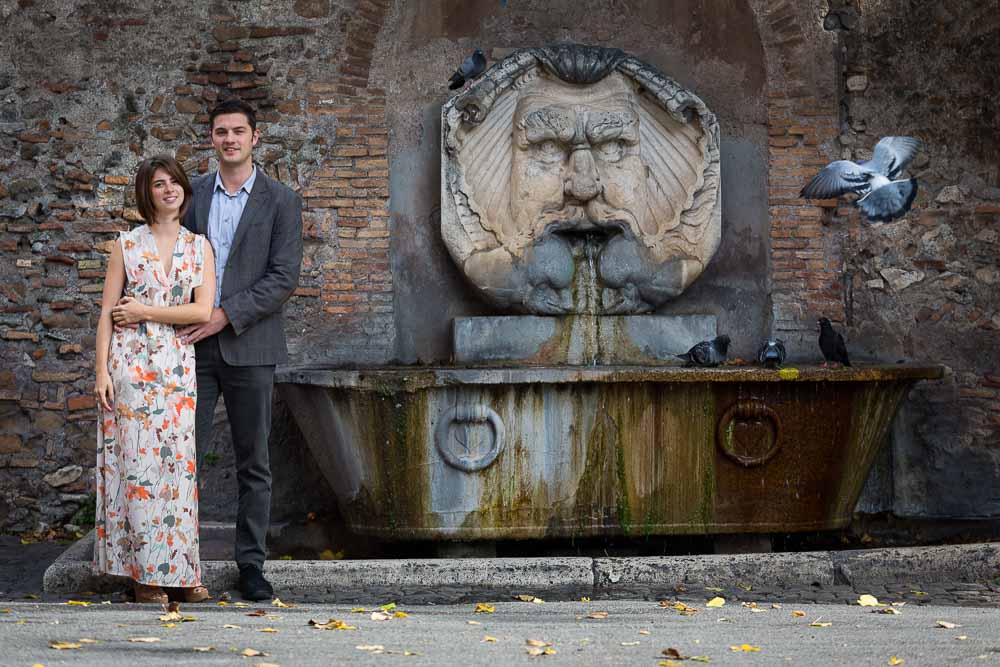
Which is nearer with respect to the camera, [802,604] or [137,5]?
[802,604]

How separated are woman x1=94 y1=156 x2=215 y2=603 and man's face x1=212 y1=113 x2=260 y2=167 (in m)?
0.22

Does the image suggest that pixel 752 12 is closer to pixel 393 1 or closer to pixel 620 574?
pixel 393 1

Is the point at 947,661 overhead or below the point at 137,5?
below

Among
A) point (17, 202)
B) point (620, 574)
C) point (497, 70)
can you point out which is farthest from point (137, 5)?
point (620, 574)

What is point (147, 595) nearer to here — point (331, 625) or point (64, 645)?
point (331, 625)

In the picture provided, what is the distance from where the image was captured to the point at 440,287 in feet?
23.7

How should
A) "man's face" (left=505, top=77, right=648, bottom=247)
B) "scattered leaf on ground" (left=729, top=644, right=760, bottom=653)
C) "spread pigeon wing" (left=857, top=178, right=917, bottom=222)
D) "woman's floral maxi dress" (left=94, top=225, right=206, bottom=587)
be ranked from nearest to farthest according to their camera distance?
"scattered leaf on ground" (left=729, top=644, right=760, bottom=653) < "woman's floral maxi dress" (left=94, top=225, right=206, bottom=587) < "spread pigeon wing" (left=857, top=178, right=917, bottom=222) < "man's face" (left=505, top=77, right=648, bottom=247)

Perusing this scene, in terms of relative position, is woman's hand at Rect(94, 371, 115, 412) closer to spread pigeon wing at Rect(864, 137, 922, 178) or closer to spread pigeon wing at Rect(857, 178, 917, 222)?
spread pigeon wing at Rect(857, 178, 917, 222)

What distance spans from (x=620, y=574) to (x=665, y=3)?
3432 millimetres

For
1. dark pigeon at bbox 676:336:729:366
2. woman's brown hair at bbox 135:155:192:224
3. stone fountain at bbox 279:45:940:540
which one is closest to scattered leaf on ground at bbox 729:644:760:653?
stone fountain at bbox 279:45:940:540

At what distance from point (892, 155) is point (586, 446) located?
2.19 metres

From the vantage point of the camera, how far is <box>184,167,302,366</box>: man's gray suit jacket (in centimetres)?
473

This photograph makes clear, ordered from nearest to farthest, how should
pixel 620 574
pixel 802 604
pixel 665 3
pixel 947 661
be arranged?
pixel 947 661
pixel 802 604
pixel 620 574
pixel 665 3

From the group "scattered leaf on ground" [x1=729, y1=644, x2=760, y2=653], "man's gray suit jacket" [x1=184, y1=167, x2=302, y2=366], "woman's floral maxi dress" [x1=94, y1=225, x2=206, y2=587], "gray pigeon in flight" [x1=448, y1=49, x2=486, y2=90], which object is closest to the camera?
"scattered leaf on ground" [x1=729, y1=644, x2=760, y2=653]
